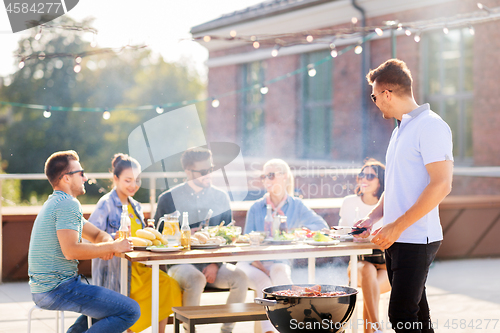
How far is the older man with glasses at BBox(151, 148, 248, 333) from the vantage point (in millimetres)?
3797

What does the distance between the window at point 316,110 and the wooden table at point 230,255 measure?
23.3ft

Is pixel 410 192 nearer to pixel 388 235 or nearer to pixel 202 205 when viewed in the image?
pixel 388 235

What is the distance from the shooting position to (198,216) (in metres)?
4.20

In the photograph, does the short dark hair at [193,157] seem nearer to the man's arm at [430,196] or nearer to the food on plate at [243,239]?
the food on plate at [243,239]

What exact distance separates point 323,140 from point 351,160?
91 centimetres

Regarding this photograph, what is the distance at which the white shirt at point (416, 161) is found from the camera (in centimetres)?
246

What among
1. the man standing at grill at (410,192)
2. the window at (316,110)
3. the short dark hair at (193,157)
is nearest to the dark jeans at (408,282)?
the man standing at grill at (410,192)

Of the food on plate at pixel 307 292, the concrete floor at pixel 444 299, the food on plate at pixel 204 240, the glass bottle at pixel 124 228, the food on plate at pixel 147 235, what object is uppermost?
the glass bottle at pixel 124 228

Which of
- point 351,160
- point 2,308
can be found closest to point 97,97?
point 351,160

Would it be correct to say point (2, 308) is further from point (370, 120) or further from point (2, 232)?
point (370, 120)

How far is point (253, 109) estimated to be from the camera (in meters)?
12.4

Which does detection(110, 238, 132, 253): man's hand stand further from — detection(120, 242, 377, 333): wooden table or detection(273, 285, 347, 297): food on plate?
detection(273, 285, 347, 297): food on plate

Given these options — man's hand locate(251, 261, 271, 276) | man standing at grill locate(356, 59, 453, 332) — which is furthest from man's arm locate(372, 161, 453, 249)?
man's hand locate(251, 261, 271, 276)

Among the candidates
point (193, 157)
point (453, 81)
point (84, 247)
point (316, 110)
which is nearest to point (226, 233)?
point (193, 157)
